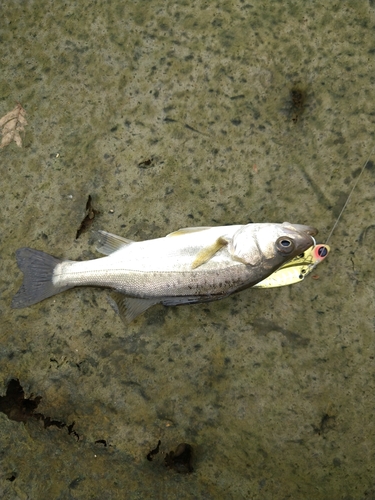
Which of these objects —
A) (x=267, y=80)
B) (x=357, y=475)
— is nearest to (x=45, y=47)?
(x=267, y=80)

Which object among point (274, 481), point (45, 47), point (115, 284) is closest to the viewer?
point (115, 284)

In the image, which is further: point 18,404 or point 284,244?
point 18,404

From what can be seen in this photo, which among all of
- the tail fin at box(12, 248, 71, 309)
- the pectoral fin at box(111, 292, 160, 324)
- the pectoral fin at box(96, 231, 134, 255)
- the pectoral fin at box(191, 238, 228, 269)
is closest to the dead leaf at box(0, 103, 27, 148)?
the tail fin at box(12, 248, 71, 309)

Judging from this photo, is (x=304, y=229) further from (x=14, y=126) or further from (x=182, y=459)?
(x=14, y=126)

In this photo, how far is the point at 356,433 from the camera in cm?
415

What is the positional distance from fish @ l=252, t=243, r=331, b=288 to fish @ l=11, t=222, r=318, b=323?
0.83ft

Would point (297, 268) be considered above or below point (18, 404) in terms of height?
above


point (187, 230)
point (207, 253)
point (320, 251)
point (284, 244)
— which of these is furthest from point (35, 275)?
point (320, 251)

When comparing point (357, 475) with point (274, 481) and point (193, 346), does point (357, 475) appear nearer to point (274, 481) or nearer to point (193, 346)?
point (274, 481)

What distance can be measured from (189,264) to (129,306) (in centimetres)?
69

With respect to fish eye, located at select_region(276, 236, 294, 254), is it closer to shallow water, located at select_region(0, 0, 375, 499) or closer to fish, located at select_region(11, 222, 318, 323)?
fish, located at select_region(11, 222, 318, 323)

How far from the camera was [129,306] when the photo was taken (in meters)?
4.06

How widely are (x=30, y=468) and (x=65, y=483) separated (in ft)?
1.17

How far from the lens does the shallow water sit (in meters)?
4.20
